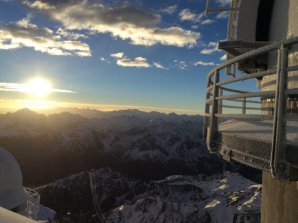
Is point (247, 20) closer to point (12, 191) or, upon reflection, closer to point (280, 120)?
point (280, 120)

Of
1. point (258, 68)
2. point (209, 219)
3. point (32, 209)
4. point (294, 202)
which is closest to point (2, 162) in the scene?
point (32, 209)

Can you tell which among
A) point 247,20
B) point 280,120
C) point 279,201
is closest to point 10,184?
point 247,20

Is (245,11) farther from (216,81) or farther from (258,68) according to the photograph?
(216,81)

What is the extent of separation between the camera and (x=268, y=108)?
27.0 ft

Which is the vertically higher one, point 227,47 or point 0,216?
point 227,47

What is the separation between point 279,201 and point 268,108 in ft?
6.15

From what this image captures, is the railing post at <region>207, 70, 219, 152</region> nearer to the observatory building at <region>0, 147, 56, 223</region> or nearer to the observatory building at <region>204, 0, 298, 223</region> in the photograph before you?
the observatory building at <region>204, 0, 298, 223</region>

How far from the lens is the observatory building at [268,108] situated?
554 centimetres

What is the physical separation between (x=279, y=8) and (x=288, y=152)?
4.45m

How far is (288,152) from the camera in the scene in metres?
5.56

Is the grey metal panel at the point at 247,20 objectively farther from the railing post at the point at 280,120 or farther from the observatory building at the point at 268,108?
the railing post at the point at 280,120

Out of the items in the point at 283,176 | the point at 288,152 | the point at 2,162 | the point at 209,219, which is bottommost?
the point at 209,219

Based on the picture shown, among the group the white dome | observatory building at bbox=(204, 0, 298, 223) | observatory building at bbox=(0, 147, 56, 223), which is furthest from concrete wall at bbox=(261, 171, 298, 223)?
the white dome

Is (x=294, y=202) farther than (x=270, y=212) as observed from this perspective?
No
